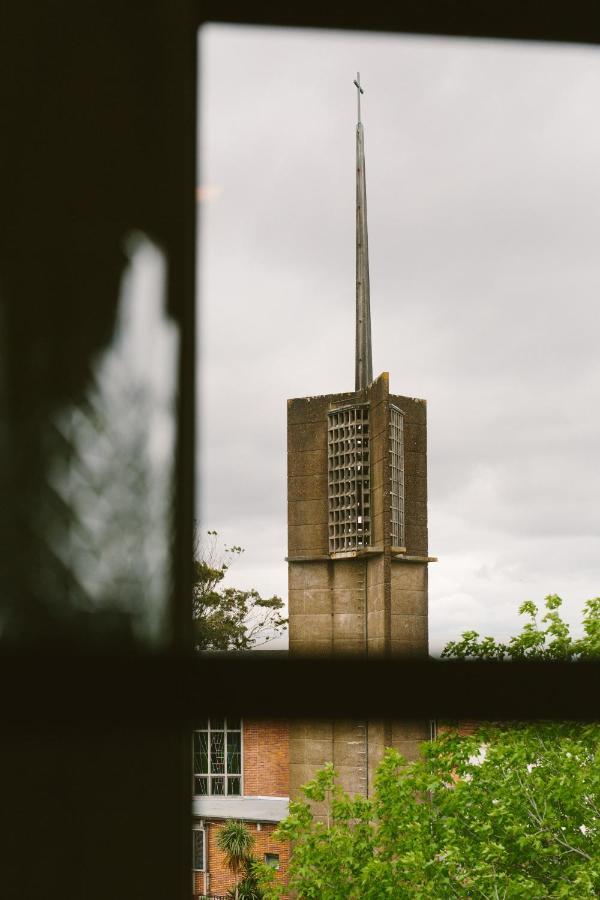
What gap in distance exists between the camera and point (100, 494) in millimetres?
333

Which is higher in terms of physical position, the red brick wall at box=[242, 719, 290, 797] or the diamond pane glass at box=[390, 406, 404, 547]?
the diamond pane glass at box=[390, 406, 404, 547]

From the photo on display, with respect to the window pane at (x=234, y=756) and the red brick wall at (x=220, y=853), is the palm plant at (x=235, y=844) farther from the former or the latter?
the window pane at (x=234, y=756)

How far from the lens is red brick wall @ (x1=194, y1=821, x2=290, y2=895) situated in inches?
429

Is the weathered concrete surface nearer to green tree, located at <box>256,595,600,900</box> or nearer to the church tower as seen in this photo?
the church tower

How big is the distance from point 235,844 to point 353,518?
4010 mm

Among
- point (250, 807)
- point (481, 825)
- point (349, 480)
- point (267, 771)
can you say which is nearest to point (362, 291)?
point (349, 480)

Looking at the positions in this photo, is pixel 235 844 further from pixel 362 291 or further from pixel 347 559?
pixel 362 291

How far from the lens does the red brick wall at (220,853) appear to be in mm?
10898

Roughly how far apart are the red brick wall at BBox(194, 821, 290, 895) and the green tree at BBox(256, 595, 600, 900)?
94.5 inches

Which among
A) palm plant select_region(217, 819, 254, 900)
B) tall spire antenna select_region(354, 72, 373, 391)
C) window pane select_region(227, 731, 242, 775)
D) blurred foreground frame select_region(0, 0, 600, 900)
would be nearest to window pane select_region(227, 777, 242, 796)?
window pane select_region(227, 731, 242, 775)

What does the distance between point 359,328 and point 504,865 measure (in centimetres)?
829

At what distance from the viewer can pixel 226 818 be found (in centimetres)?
1080

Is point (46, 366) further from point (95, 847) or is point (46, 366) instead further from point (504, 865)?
point (504, 865)

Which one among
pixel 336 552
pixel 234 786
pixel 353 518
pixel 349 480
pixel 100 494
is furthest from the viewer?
pixel 234 786
